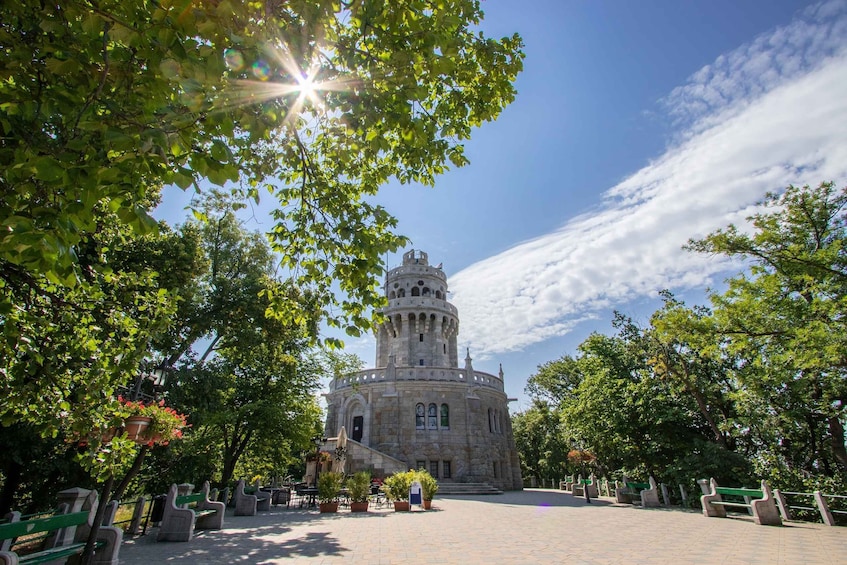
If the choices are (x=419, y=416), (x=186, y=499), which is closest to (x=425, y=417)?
(x=419, y=416)

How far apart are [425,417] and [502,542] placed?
21.9 metres

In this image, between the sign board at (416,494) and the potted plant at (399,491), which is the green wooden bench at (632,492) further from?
the potted plant at (399,491)

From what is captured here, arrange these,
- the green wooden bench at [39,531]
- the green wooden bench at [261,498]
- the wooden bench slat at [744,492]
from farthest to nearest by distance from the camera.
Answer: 1. the green wooden bench at [261,498]
2. the wooden bench slat at [744,492]
3. the green wooden bench at [39,531]

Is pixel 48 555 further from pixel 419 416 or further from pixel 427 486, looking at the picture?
pixel 419 416

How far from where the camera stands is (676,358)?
19.9 metres

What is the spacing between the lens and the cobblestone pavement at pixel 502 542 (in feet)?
26.5

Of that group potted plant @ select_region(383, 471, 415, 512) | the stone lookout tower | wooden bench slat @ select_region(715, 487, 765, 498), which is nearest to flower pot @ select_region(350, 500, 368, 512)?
potted plant @ select_region(383, 471, 415, 512)

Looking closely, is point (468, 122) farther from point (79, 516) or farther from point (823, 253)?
point (823, 253)

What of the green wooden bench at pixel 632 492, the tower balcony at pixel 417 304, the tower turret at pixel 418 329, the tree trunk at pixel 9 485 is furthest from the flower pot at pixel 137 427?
the tower balcony at pixel 417 304

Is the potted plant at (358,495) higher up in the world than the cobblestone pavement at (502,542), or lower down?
higher up

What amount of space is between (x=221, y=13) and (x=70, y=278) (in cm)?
244

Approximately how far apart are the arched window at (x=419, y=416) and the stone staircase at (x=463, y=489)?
14.2ft

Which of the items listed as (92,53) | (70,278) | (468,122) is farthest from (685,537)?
(92,53)

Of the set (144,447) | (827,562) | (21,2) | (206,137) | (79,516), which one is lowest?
(827,562)
